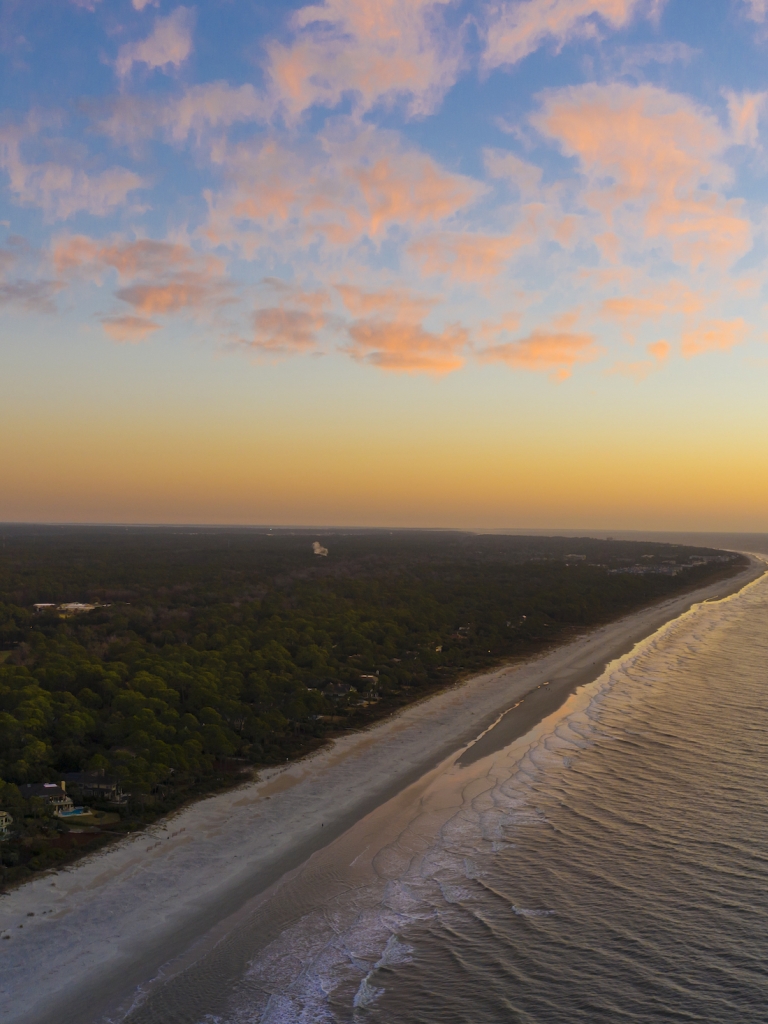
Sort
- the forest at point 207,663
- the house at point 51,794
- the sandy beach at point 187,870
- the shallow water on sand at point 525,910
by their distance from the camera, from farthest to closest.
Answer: the forest at point 207,663 → the house at point 51,794 → the sandy beach at point 187,870 → the shallow water on sand at point 525,910

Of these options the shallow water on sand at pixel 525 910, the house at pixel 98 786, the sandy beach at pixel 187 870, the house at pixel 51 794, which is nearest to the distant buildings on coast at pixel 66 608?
the sandy beach at pixel 187 870

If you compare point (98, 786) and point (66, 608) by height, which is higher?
point (66, 608)

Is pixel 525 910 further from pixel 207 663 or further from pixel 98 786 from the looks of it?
pixel 207 663

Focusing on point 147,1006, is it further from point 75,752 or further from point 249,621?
point 249,621

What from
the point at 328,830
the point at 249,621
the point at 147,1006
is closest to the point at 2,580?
the point at 249,621

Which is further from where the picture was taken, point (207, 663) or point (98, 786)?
point (207, 663)

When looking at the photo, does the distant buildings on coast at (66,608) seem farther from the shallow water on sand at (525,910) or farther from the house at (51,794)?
the shallow water on sand at (525,910)

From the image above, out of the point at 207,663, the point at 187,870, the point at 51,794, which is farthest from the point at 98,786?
the point at 207,663
